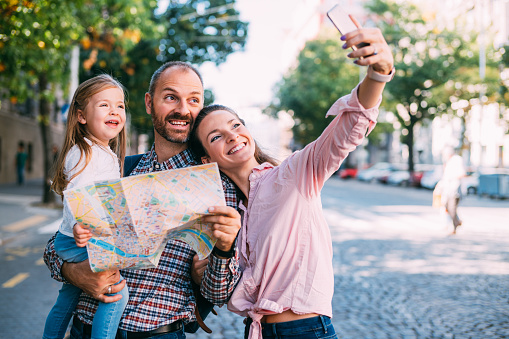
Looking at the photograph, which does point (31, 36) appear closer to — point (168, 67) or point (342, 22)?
point (168, 67)

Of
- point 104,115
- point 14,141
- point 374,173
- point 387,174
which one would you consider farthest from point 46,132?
point 374,173

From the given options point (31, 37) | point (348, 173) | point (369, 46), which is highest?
point (31, 37)

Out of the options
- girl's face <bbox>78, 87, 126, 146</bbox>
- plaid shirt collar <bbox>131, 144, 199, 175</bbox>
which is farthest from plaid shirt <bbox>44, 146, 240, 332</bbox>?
girl's face <bbox>78, 87, 126, 146</bbox>

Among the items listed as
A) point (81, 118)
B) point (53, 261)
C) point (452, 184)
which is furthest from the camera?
point (452, 184)

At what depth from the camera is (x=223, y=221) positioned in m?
1.79

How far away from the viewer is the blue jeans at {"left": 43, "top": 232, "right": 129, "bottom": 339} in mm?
2141

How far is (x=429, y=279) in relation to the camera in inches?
290

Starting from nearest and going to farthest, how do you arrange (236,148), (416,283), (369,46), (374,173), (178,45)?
(369,46) < (236,148) < (416,283) < (178,45) < (374,173)

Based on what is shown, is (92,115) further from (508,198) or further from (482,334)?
(508,198)

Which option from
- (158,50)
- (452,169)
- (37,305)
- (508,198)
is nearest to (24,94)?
(37,305)

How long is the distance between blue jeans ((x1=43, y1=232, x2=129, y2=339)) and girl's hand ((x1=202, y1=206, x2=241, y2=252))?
1.92 feet

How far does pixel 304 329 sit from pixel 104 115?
4.35 feet

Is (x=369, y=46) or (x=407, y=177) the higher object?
(x=369, y=46)

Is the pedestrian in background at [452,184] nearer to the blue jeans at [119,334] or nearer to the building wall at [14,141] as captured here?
the blue jeans at [119,334]
